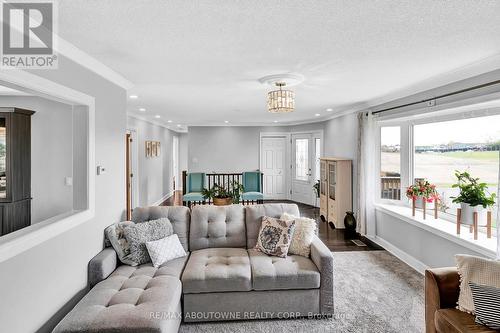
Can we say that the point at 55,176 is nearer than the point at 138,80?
No

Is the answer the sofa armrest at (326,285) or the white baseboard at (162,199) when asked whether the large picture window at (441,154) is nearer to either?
the sofa armrest at (326,285)

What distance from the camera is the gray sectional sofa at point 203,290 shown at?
84.7 inches

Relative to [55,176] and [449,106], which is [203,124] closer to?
[55,176]

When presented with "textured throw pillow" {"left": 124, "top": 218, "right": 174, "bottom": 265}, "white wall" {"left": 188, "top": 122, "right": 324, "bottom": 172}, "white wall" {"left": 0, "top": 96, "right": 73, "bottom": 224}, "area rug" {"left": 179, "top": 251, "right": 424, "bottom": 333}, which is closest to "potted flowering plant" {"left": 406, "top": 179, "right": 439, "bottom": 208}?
"area rug" {"left": 179, "top": 251, "right": 424, "bottom": 333}

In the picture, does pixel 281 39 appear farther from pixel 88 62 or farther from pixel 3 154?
pixel 3 154

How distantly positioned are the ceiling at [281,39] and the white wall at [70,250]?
1.05ft

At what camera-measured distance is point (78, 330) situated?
6.62 ft

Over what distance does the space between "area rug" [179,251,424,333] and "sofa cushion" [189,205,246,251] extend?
3.03 feet

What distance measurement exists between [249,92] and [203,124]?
4937 mm

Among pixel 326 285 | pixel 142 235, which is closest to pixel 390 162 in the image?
pixel 326 285

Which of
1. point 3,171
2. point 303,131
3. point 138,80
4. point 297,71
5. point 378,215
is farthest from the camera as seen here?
point 303,131

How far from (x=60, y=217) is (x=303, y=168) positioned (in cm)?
701

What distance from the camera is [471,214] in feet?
11.0

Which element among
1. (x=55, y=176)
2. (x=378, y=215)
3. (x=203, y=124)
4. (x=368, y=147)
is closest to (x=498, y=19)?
(x=368, y=147)
